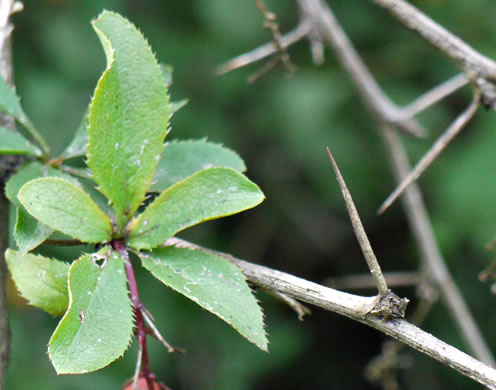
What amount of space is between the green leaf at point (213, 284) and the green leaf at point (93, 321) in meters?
0.06

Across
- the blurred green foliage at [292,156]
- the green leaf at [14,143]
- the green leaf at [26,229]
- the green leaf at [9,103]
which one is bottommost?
the blurred green foliage at [292,156]

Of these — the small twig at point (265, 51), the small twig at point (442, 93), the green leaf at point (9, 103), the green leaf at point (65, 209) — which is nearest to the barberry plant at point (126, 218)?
the green leaf at point (65, 209)

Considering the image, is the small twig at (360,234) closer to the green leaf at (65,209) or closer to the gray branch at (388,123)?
the green leaf at (65,209)

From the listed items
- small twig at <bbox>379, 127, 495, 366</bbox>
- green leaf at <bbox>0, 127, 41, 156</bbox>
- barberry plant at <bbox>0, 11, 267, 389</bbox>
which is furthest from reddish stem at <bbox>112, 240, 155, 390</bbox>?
small twig at <bbox>379, 127, 495, 366</bbox>

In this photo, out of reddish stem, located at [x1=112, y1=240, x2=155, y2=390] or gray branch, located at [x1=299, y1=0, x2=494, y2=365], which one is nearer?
reddish stem, located at [x1=112, y1=240, x2=155, y2=390]

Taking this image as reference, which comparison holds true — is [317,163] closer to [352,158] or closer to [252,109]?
[352,158]

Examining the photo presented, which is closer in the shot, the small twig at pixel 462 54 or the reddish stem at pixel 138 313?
the reddish stem at pixel 138 313

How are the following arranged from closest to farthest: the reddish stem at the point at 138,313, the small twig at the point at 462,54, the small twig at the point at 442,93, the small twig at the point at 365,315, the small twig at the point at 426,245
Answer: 1. the small twig at the point at 365,315
2. the reddish stem at the point at 138,313
3. the small twig at the point at 462,54
4. the small twig at the point at 442,93
5. the small twig at the point at 426,245

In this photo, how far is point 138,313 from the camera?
805 mm

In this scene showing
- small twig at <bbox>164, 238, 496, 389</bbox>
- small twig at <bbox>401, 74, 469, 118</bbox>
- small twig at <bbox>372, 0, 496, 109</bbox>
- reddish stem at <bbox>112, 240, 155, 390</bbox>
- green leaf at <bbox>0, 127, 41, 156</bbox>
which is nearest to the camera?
small twig at <bbox>164, 238, 496, 389</bbox>

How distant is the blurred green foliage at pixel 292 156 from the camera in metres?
2.53

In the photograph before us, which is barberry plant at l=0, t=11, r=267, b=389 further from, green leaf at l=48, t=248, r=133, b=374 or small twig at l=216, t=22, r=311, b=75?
small twig at l=216, t=22, r=311, b=75

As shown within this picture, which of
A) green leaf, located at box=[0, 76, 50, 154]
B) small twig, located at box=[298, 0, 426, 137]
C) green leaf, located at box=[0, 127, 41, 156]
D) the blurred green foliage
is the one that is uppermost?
green leaf, located at box=[0, 76, 50, 154]

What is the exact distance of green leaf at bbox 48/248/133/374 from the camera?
72cm
